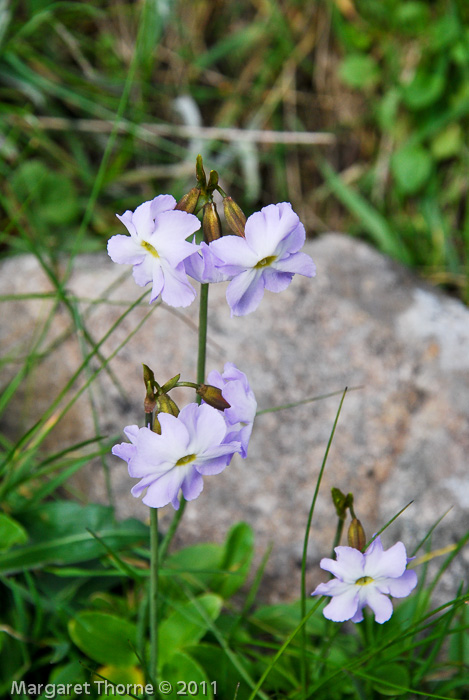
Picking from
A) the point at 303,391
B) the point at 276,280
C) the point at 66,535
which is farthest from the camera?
the point at 303,391

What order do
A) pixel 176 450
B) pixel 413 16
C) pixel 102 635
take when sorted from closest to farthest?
1. pixel 176 450
2. pixel 102 635
3. pixel 413 16

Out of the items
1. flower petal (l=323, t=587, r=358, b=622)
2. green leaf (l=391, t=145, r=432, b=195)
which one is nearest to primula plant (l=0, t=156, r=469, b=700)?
flower petal (l=323, t=587, r=358, b=622)

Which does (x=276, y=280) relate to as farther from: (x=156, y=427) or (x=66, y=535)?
(x=66, y=535)

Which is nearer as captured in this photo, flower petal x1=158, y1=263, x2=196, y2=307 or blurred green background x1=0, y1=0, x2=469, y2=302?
flower petal x1=158, y1=263, x2=196, y2=307

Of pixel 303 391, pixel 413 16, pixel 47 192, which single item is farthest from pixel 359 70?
pixel 303 391

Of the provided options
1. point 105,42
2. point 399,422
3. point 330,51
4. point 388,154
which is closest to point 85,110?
point 105,42

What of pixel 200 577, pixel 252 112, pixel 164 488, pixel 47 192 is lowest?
pixel 164 488

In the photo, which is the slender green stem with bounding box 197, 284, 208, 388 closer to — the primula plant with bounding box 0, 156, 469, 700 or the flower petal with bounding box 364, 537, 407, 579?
the primula plant with bounding box 0, 156, 469, 700

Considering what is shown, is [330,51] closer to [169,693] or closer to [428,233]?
[428,233]
